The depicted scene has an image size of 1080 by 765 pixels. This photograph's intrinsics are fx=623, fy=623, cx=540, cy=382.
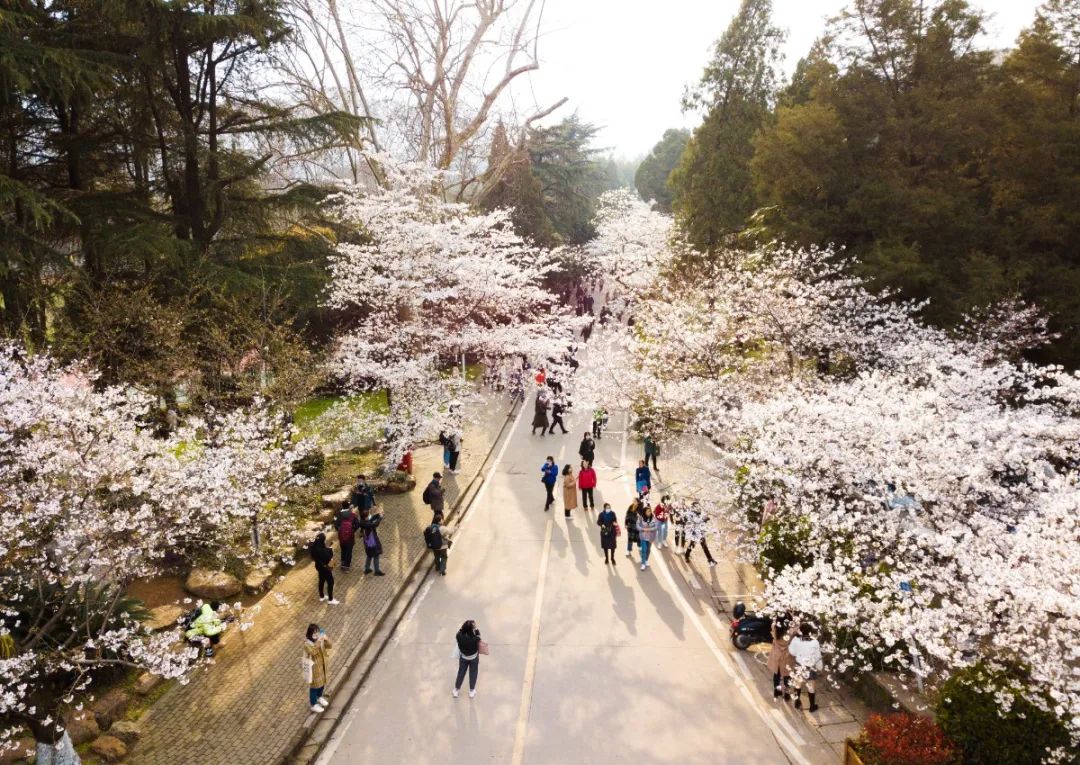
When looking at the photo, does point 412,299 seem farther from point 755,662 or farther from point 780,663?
point 780,663

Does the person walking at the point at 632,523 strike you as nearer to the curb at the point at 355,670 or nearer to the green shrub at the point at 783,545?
the green shrub at the point at 783,545

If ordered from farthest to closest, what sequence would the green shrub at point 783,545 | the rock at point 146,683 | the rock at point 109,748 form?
1. the green shrub at point 783,545
2. the rock at point 146,683
3. the rock at point 109,748

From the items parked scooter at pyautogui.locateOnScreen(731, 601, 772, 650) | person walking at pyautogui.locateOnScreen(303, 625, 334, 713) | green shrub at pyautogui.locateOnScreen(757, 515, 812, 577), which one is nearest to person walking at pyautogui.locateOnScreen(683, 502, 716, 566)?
green shrub at pyautogui.locateOnScreen(757, 515, 812, 577)

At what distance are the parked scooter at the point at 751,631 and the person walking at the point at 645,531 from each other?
9.18 ft

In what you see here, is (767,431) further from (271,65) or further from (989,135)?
(271,65)

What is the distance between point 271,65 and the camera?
678 inches

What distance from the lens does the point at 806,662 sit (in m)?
8.80

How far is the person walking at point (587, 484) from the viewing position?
16.1 meters

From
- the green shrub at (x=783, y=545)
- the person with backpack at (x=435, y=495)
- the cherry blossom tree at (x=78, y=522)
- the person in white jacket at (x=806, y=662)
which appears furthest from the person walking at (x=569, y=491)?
the person in white jacket at (x=806, y=662)

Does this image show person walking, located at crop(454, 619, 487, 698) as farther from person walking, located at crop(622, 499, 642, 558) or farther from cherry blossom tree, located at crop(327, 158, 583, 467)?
cherry blossom tree, located at crop(327, 158, 583, 467)

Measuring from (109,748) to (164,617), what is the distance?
9.86 feet

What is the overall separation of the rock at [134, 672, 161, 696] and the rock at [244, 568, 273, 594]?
256 cm

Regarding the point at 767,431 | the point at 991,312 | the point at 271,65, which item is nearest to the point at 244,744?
the point at 767,431

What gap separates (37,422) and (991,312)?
65.6ft
